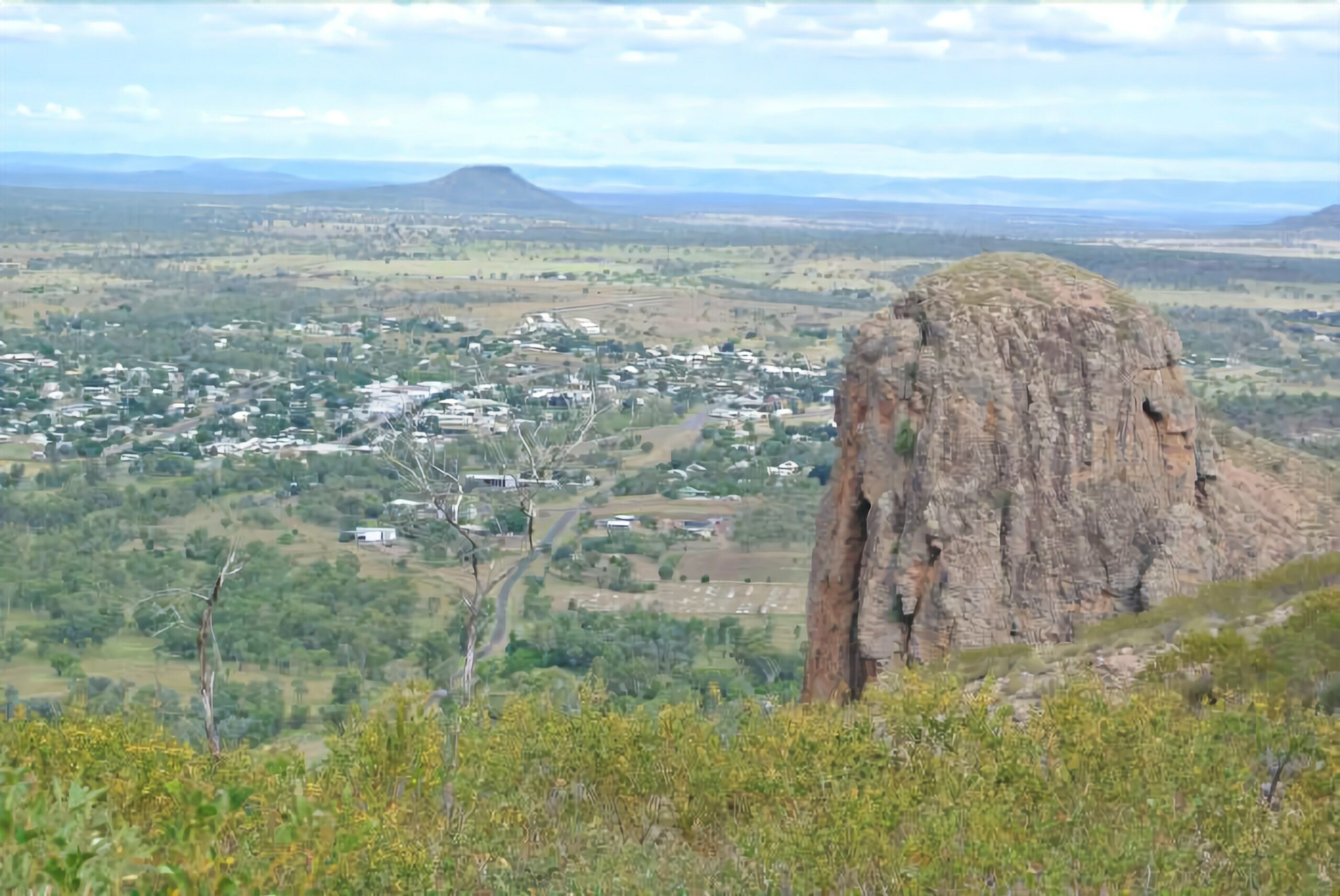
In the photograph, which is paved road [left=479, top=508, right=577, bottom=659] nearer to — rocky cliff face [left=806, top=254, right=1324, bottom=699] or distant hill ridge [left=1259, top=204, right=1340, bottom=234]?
rocky cliff face [left=806, top=254, right=1324, bottom=699]

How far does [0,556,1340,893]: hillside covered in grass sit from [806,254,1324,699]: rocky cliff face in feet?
12.5

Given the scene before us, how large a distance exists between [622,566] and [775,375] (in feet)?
130

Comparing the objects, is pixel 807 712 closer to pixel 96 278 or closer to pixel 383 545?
pixel 383 545

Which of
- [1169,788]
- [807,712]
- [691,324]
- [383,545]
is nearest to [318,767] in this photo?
[807,712]

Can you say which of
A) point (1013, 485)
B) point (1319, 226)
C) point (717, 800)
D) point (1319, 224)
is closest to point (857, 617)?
point (1013, 485)

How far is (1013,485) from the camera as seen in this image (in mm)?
16875

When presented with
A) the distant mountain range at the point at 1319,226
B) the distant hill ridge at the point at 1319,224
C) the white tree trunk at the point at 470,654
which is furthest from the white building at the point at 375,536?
the distant hill ridge at the point at 1319,224

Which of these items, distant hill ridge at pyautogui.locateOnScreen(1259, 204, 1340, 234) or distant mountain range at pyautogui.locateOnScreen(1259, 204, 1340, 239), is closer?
distant mountain range at pyautogui.locateOnScreen(1259, 204, 1340, 239)

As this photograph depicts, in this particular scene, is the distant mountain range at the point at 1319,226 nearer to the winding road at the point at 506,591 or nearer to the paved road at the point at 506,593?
the winding road at the point at 506,591

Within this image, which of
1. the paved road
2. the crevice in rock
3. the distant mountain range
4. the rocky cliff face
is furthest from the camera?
the distant mountain range

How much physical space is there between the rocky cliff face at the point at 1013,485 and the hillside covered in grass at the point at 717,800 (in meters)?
3.81

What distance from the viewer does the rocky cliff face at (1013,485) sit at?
16578mm

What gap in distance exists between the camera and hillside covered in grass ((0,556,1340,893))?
7863 mm

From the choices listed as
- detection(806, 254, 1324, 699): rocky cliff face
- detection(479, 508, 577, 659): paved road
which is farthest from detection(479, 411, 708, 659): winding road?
detection(806, 254, 1324, 699): rocky cliff face
